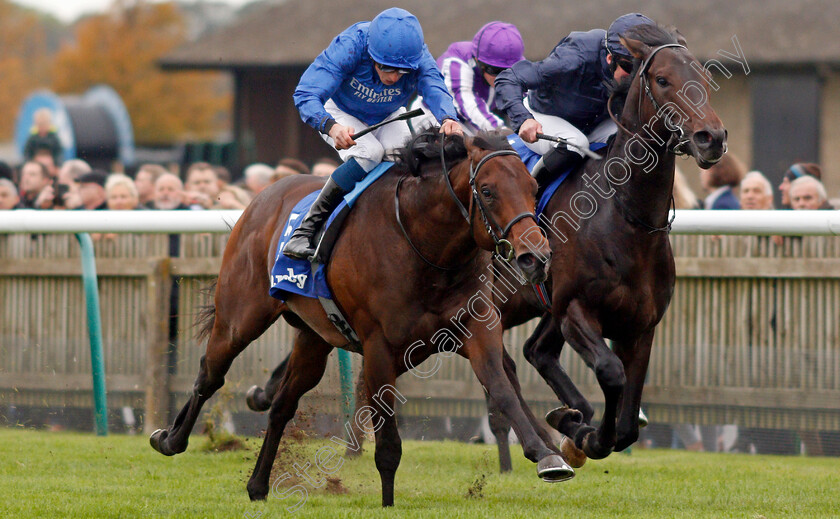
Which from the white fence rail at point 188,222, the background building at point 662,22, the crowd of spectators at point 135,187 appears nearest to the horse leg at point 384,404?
the white fence rail at point 188,222

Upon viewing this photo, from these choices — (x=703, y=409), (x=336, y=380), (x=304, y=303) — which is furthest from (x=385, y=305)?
(x=703, y=409)

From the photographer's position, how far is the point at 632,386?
17.8 feet

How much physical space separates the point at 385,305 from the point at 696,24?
58.4 ft

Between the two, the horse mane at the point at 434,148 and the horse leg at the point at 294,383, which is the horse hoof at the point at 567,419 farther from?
the horse mane at the point at 434,148

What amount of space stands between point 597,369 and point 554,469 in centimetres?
79

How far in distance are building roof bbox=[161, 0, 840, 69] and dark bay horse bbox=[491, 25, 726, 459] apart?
14786 millimetres

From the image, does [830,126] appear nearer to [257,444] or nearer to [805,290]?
[805,290]

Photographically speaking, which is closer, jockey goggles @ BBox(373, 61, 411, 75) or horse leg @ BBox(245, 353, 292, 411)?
jockey goggles @ BBox(373, 61, 411, 75)

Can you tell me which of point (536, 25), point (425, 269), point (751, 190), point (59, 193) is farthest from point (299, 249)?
point (536, 25)

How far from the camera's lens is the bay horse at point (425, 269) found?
454cm

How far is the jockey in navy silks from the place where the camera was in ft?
22.5

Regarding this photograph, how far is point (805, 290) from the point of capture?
746 centimetres

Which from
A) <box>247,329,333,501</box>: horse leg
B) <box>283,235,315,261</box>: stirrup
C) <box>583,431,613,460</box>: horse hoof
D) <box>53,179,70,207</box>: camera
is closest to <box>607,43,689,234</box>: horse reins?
<box>583,431,613,460</box>: horse hoof

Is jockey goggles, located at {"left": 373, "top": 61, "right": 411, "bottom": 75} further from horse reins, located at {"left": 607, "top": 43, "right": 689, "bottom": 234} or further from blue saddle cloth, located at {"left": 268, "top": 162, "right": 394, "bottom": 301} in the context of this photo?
horse reins, located at {"left": 607, "top": 43, "right": 689, "bottom": 234}
